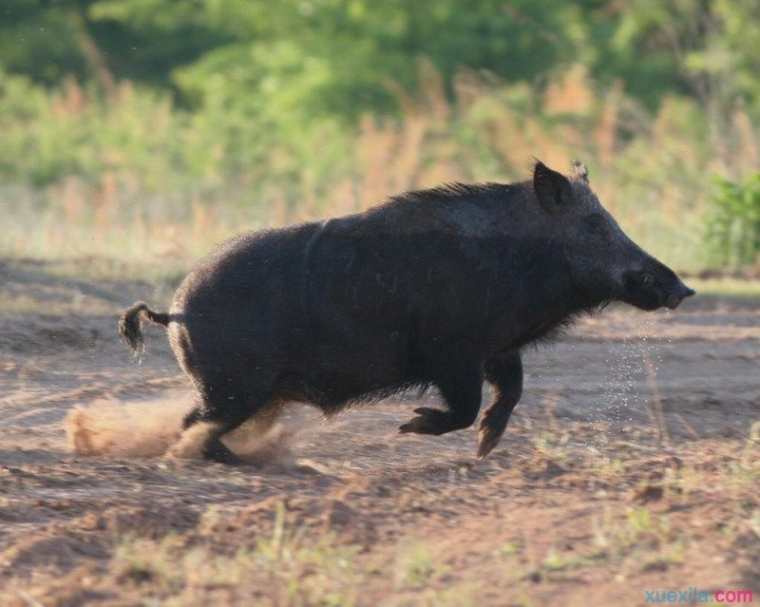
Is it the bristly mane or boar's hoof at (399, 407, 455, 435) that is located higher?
the bristly mane

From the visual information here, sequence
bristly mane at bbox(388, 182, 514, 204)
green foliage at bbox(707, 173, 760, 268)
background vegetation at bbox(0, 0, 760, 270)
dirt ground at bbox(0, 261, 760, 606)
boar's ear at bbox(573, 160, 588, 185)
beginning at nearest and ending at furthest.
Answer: dirt ground at bbox(0, 261, 760, 606) → bristly mane at bbox(388, 182, 514, 204) → boar's ear at bbox(573, 160, 588, 185) → green foliage at bbox(707, 173, 760, 268) → background vegetation at bbox(0, 0, 760, 270)

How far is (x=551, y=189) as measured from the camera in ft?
24.1

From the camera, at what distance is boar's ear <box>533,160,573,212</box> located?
23.9 feet

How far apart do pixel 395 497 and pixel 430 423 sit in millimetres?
948

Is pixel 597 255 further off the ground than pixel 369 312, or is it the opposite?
pixel 597 255

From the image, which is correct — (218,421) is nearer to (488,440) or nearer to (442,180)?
(488,440)

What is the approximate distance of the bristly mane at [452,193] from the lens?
23.9 ft

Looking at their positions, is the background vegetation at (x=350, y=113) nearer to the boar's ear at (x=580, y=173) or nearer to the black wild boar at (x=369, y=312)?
the boar's ear at (x=580, y=173)

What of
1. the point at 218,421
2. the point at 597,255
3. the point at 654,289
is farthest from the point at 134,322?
the point at 654,289

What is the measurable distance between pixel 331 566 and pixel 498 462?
2187 mm

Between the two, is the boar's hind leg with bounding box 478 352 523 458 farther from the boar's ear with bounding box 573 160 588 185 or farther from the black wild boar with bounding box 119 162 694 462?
the boar's ear with bounding box 573 160 588 185

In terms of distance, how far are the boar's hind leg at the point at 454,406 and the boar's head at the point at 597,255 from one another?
73 centimetres

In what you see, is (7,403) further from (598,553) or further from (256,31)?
(256,31)

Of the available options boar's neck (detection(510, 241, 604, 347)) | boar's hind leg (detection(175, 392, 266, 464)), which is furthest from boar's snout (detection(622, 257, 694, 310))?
boar's hind leg (detection(175, 392, 266, 464))
